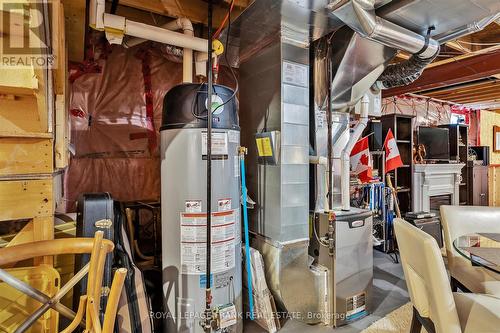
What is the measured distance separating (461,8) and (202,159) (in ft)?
6.02

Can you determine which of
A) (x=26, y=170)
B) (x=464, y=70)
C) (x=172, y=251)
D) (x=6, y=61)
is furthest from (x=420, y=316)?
(x=464, y=70)

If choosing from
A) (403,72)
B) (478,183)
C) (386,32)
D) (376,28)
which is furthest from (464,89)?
(376,28)

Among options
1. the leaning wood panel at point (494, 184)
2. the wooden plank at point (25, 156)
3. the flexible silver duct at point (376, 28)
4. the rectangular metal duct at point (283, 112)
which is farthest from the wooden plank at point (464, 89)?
the wooden plank at point (25, 156)

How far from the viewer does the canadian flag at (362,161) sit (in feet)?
11.6

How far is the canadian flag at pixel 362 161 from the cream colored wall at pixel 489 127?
5204 mm

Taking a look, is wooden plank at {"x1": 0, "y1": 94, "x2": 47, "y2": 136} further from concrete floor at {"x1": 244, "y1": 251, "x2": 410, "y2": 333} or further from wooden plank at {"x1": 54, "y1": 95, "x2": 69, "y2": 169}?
concrete floor at {"x1": 244, "y1": 251, "x2": 410, "y2": 333}

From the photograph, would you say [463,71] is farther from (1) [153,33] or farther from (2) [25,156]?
(2) [25,156]

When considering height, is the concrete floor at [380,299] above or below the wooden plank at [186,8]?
below

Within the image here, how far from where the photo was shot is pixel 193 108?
5.85 ft

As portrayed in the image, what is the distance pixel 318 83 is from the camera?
247cm

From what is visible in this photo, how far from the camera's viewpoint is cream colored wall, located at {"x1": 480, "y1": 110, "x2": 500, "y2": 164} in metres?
6.82

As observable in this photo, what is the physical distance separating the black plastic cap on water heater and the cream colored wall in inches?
297

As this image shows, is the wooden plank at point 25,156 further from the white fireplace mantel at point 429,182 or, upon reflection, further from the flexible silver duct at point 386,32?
the white fireplace mantel at point 429,182

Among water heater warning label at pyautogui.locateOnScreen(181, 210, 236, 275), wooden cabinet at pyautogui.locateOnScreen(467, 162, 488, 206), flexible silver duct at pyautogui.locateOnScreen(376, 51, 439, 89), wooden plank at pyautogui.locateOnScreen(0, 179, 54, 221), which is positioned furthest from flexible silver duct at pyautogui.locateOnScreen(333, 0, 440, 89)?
wooden cabinet at pyautogui.locateOnScreen(467, 162, 488, 206)
